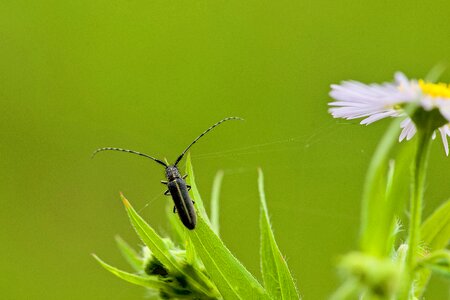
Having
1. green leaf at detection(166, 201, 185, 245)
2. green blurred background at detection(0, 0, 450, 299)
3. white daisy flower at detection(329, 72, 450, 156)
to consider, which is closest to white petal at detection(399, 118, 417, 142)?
white daisy flower at detection(329, 72, 450, 156)

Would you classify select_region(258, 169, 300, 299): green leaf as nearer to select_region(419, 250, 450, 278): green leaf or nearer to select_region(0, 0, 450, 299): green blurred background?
select_region(419, 250, 450, 278): green leaf

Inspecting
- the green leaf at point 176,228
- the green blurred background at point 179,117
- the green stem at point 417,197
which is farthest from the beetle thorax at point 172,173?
the green blurred background at point 179,117

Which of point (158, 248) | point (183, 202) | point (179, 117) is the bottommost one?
point (158, 248)

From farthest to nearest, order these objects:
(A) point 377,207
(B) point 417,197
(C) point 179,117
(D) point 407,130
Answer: (C) point 179,117 < (D) point 407,130 < (B) point 417,197 < (A) point 377,207

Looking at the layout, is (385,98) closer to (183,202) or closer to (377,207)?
(377,207)

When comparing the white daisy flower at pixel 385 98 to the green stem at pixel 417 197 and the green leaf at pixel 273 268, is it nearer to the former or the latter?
the green stem at pixel 417 197

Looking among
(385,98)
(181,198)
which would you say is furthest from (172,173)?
(385,98)
